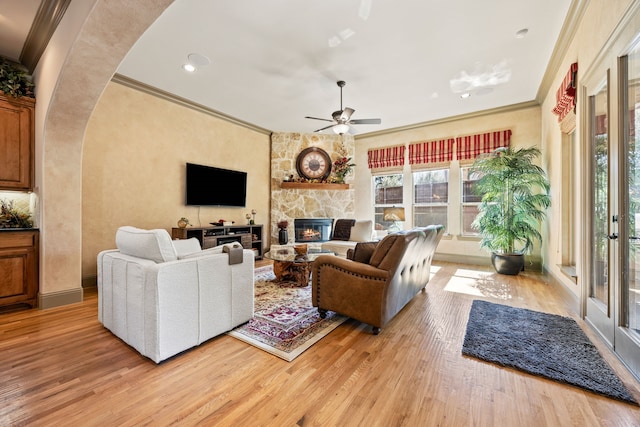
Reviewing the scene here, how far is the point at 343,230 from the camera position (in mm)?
5633

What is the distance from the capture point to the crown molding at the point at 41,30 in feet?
8.20

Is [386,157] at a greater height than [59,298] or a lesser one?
greater

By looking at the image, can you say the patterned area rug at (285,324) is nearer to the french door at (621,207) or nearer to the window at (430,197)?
the french door at (621,207)

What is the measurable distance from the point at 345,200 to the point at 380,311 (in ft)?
15.1

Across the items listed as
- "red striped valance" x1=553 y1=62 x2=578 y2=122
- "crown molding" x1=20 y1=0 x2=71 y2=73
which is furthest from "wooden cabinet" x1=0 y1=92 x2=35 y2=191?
"red striped valance" x1=553 y1=62 x2=578 y2=122

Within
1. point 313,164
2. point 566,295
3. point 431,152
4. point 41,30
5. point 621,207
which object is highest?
point 41,30

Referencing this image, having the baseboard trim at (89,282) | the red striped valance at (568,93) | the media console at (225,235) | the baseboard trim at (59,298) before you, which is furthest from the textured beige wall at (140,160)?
the red striped valance at (568,93)

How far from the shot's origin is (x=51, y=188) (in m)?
2.95

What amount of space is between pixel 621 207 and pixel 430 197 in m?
4.02

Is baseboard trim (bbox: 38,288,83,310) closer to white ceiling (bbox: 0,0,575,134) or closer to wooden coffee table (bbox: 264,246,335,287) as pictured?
wooden coffee table (bbox: 264,246,335,287)

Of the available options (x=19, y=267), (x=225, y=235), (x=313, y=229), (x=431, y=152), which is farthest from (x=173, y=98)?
(x=431, y=152)

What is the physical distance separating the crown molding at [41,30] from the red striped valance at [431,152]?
5724 millimetres

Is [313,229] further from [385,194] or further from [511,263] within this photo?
[511,263]

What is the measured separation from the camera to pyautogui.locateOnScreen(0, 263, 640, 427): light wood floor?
1.42 meters
